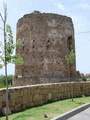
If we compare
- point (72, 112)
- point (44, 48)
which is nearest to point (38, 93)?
point (72, 112)

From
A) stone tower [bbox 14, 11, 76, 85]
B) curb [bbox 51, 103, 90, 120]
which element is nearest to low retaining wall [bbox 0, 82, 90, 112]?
curb [bbox 51, 103, 90, 120]

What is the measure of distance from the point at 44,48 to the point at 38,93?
1020cm

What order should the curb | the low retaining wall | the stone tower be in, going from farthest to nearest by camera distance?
the stone tower
the low retaining wall
the curb

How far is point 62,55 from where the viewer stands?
22734 millimetres

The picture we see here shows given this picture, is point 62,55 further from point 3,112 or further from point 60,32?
point 3,112

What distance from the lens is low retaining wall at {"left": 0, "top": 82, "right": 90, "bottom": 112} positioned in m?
10.3

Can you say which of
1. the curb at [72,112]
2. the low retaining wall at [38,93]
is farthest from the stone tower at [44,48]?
the curb at [72,112]

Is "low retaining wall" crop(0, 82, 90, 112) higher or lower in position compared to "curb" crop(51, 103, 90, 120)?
higher

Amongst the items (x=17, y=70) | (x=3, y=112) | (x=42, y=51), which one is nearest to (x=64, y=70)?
(x=42, y=51)

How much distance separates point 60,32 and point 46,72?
3.06 m

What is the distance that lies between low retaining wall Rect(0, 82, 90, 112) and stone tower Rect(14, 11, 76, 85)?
5.02 meters

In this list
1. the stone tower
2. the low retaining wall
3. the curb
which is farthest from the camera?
the stone tower

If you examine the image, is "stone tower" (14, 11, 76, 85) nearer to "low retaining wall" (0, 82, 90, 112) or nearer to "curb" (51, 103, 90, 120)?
"low retaining wall" (0, 82, 90, 112)

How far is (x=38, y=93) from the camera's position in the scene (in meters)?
12.3
